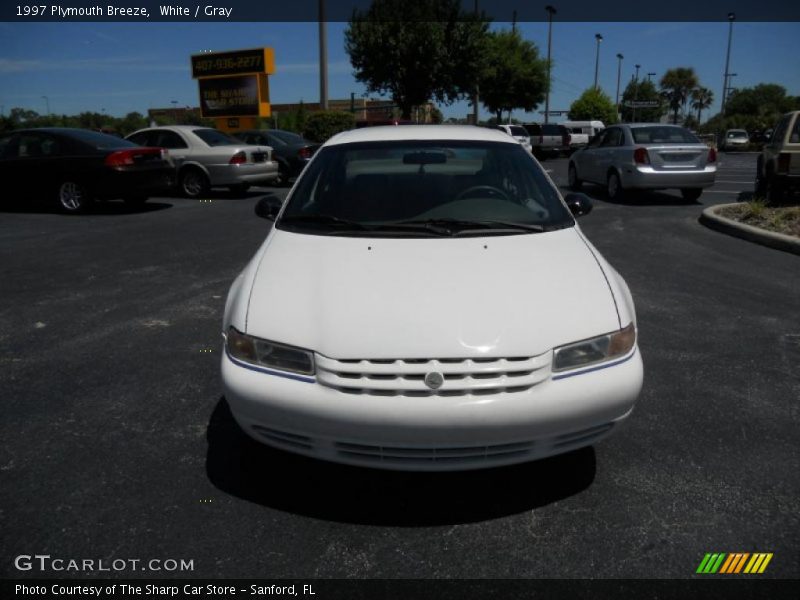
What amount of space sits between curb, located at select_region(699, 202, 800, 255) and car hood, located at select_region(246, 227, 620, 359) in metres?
6.04

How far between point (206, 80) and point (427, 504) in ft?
86.6

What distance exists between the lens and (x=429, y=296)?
2.66 meters

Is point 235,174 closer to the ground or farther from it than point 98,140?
closer to the ground

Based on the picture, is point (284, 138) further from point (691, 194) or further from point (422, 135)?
point (422, 135)

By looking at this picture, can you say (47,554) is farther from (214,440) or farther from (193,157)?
(193,157)

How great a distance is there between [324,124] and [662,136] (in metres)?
13.8

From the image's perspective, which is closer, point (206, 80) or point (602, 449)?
point (602, 449)

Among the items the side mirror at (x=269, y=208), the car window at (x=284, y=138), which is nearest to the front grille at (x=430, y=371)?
the side mirror at (x=269, y=208)

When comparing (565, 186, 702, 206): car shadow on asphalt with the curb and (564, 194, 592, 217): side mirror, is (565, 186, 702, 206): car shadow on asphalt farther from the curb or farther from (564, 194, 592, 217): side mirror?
(564, 194, 592, 217): side mirror

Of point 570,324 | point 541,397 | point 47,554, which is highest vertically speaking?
point 570,324

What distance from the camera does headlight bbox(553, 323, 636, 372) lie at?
249 centimetres

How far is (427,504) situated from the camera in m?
2.70

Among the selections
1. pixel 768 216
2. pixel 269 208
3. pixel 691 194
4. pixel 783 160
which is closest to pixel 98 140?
pixel 269 208

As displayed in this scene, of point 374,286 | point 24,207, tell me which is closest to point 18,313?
point 374,286
